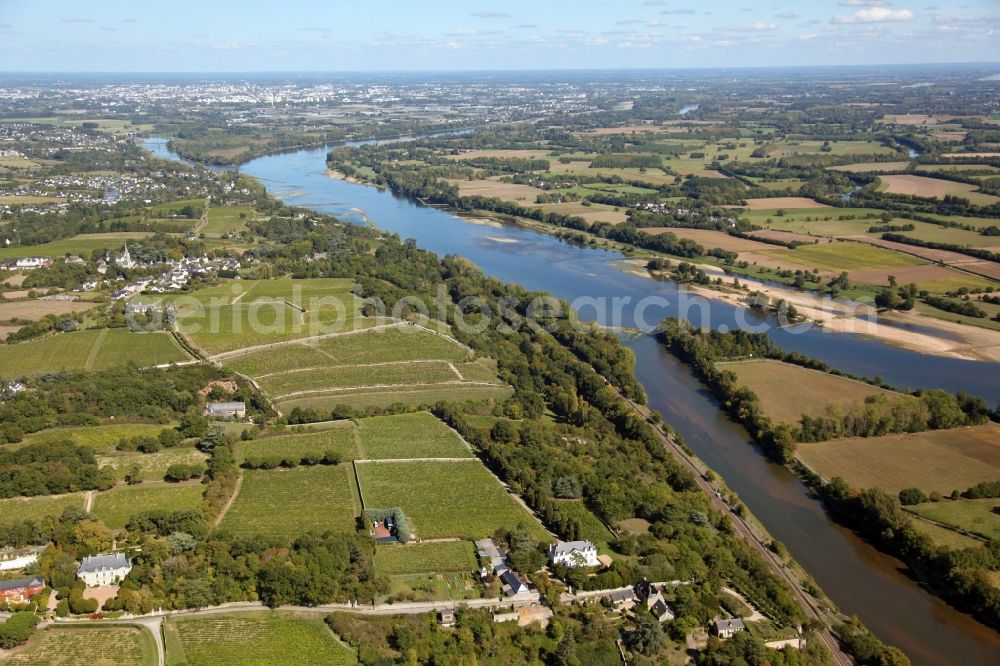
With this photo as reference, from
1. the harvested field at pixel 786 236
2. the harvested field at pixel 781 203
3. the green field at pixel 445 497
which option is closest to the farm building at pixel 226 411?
the green field at pixel 445 497

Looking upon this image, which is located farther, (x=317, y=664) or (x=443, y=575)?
(x=443, y=575)

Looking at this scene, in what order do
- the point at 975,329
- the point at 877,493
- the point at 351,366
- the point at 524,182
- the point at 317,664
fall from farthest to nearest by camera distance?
the point at 524,182, the point at 975,329, the point at 351,366, the point at 877,493, the point at 317,664

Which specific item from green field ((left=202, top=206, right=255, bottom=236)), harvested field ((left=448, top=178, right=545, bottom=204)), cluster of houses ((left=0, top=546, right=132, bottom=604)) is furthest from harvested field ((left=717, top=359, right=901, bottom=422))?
harvested field ((left=448, top=178, right=545, bottom=204))

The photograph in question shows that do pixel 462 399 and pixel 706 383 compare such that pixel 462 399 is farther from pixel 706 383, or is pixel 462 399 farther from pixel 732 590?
pixel 732 590

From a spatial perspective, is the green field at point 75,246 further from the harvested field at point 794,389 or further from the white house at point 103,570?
the harvested field at point 794,389

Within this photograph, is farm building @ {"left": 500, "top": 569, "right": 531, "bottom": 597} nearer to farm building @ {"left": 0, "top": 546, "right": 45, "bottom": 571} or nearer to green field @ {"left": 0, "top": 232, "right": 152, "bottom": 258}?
farm building @ {"left": 0, "top": 546, "right": 45, "bottom": 571}

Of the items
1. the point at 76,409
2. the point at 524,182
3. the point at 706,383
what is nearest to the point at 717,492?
the point at 706,383
